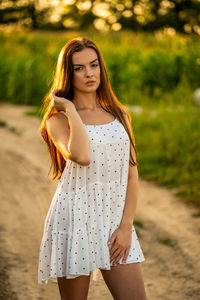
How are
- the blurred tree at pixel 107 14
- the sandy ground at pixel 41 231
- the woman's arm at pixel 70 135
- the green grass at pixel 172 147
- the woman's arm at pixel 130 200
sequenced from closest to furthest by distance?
the woman's arm at pixel 70 135
the woman's arm at pixel 130 200
the sandy ground at pixel 41 231
the green grass at pixel 172 147
the blurred tree at pixel 107 14

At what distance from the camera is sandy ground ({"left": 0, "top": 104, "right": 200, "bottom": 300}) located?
3857mm

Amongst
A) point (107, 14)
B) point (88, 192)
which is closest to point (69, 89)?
point (88, 192)

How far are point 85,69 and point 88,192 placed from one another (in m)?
0.63

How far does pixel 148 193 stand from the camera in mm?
6293

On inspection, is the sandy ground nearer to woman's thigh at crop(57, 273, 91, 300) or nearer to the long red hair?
woman's thigh at crop(57, 273, 91, 300)

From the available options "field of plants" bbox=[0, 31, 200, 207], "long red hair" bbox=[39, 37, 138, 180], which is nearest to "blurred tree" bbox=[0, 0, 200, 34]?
"field of plants" bbox=[0, 31, 200, 207]

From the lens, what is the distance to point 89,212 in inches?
95.6

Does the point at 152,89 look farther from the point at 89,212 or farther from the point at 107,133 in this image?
the point at 89,212

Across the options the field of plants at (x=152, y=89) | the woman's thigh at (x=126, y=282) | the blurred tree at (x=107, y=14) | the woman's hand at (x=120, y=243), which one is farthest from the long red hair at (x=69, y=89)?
the blurred tree at (x=107, y=14)

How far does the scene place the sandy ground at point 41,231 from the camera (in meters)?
3.86

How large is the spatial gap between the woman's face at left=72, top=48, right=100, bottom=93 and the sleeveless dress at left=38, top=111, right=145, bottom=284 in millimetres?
220

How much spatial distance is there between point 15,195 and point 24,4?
3129cm

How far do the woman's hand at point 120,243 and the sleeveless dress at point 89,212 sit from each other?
2 centimetres

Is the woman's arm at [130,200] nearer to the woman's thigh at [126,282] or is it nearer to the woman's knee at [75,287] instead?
the woman's thigh at [126,282]
